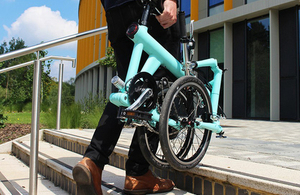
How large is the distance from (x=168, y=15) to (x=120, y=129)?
0.78 metres

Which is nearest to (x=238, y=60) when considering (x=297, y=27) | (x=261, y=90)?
(x=261, y=90)

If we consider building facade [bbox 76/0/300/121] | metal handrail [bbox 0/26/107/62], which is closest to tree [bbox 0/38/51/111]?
metal handrail [bbox 0/26/107/62]

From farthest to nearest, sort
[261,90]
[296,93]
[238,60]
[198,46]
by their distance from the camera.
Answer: [198,46], [238,60], [261,90], [296,93]

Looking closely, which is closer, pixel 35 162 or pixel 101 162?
pixel 101 162

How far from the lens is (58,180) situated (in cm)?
285

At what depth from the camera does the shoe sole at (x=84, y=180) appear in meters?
1.65

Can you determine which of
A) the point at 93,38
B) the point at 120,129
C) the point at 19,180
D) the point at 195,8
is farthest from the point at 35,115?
the point at 93,38

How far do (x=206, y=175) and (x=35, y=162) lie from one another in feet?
4.08

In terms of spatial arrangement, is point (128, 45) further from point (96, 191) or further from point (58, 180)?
point (58, 180)

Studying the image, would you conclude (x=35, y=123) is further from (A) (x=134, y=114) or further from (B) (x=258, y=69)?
(B) (x=258, y=69)

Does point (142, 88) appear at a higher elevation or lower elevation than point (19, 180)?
higher

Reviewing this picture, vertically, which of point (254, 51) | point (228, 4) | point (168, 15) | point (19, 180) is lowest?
point (19, 180)

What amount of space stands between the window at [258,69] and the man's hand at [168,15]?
11.3 m

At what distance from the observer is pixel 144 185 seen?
1877 mm
